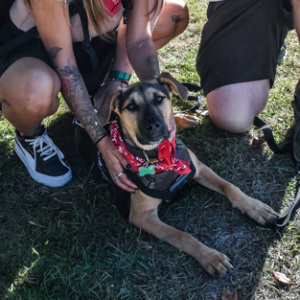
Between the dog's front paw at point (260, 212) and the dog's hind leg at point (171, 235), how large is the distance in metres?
0.45

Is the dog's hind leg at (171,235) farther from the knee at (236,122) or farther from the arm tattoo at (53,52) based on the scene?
the arm tattoo at (53,52)

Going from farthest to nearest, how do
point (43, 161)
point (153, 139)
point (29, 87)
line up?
point (43, 161) < point (29, 87) < point (153, 139)

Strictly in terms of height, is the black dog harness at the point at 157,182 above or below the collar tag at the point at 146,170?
below

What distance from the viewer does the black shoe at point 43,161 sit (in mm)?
3410

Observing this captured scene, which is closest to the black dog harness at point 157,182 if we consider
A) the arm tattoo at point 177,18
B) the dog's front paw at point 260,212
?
the dog's front paw at point 260,212

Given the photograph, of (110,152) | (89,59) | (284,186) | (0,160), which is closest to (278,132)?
(284,186)

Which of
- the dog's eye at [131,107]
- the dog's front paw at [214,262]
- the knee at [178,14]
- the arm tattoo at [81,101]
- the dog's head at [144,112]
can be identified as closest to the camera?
the dog's front paw at [214,262]

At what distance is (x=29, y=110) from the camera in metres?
3.02

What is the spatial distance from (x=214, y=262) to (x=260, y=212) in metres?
0.61

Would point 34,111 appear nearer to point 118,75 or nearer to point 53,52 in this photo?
point 53,52

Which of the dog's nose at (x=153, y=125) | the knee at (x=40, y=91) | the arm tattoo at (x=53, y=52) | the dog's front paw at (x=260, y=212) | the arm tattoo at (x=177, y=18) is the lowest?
the dog's front paw at (x=260, y=212)

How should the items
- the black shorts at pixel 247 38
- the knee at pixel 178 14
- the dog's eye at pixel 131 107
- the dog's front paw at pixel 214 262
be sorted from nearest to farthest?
the dog's front paw at pixel 214 262 < the dog's eye at pixel 131 107 < the black shorts at pixel 247 38 < the knee at pixel 178 14

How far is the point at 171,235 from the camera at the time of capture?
2.78m

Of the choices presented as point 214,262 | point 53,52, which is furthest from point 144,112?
point 214,262
